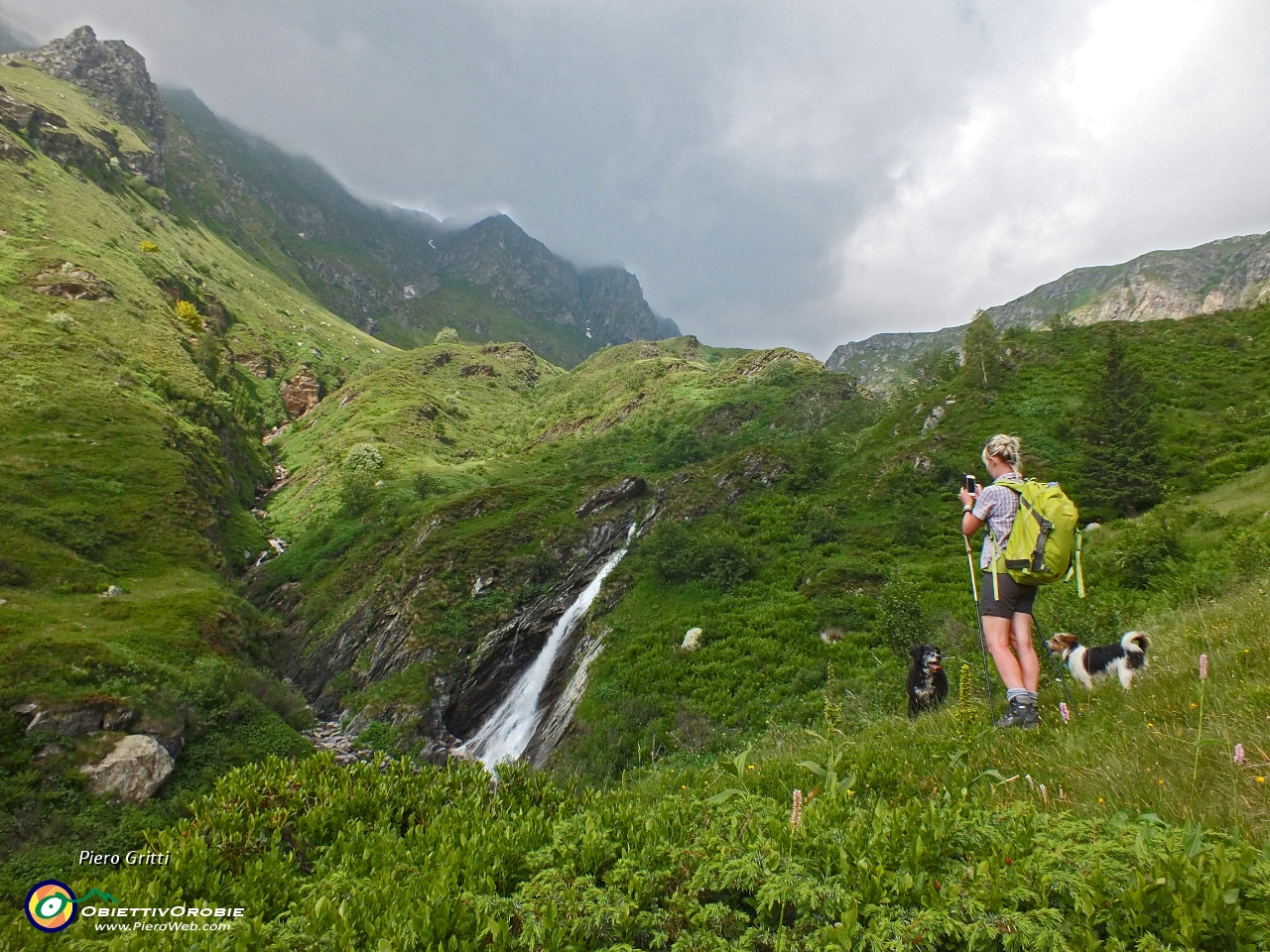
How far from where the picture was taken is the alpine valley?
2705mm

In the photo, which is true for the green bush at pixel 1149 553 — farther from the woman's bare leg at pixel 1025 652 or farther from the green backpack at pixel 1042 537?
the green backpack at pixel 1042 537

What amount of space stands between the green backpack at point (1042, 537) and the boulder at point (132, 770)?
20370 mm

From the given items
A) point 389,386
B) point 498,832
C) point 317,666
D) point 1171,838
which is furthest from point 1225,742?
point 389,386

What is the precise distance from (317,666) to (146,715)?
1241cm

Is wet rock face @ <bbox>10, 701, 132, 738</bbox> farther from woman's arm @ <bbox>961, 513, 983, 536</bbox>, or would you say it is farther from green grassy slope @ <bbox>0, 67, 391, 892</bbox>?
woman's arm @ <bbox>961, 513, 983, 536</bbox>

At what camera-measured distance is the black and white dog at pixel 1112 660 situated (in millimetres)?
6074

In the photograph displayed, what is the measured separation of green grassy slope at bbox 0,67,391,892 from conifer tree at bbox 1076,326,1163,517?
98.3 ft

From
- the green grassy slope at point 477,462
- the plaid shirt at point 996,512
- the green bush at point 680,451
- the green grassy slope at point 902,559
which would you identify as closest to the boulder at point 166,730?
the green grassy slope at point 477,462

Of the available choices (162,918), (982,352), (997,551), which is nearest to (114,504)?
(162,918)

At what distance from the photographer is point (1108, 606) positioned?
437 inches

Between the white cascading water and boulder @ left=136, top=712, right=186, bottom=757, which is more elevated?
the white cascading water

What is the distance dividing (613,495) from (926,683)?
27.1 meters

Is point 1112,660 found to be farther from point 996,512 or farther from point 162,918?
→ point 162,918

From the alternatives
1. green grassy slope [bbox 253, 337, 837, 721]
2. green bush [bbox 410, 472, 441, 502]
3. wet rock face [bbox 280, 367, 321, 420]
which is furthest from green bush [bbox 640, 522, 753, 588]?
wet rock face [bbox 280, 367, 321, 420]
